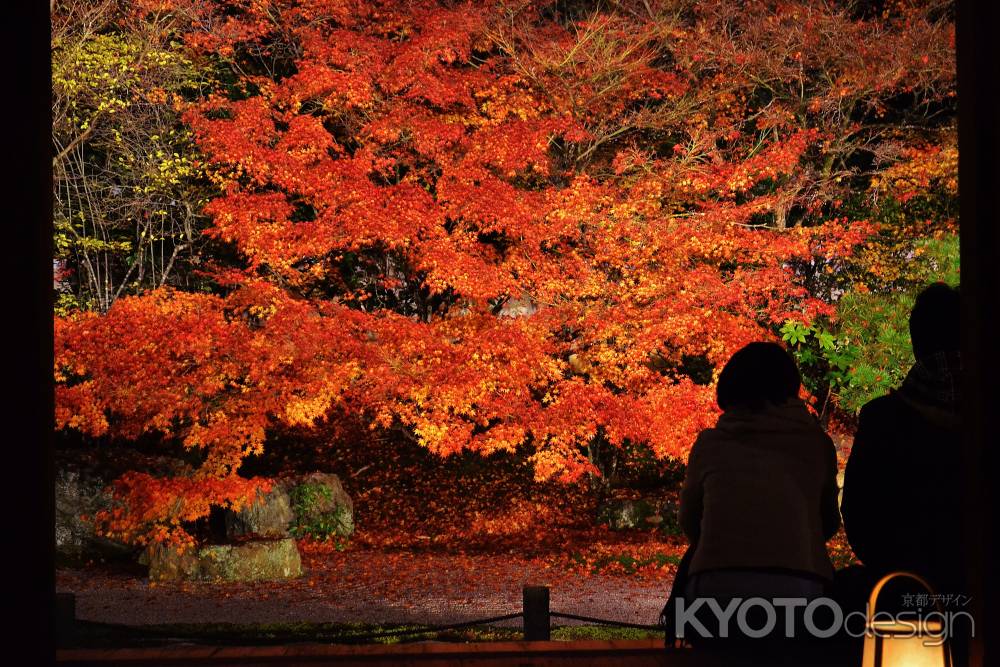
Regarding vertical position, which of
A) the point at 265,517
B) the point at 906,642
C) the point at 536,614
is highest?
the point at 906,642

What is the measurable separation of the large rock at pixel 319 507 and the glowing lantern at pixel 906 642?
32.2ft

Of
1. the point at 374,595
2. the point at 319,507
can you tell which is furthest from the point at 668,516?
the point at 319,507

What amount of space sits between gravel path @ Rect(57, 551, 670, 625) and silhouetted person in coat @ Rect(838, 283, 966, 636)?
6044 millimetres

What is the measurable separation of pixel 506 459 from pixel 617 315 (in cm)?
485

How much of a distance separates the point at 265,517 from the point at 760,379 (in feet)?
31.6

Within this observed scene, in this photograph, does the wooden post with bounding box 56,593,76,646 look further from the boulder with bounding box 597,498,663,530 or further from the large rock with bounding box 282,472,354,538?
the boulder with bounding box 597,498,663,530

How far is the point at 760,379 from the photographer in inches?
93.1

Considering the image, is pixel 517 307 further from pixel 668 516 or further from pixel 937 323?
pixel 937 323

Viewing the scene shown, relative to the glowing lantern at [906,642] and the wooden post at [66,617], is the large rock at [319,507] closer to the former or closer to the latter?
the wooden post at [66,617]

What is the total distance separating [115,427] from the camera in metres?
10.0

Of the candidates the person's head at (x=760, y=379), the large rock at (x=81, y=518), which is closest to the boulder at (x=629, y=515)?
the large rock at (x=81, y=518)

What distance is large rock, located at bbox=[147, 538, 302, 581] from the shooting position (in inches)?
372

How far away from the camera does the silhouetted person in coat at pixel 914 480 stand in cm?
241

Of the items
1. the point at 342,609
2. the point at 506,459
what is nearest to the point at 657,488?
the point at 506,459
